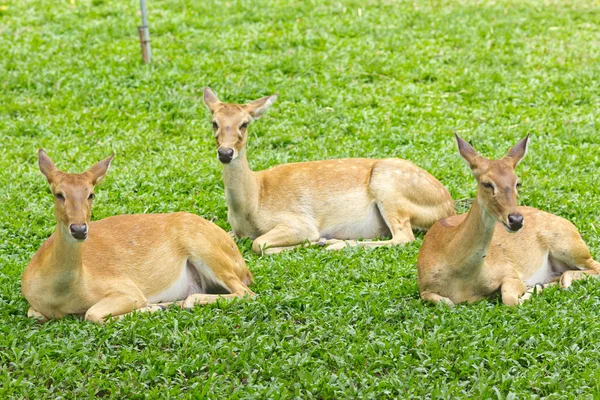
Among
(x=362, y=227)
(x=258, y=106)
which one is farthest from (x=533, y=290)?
(x=258, y=106)

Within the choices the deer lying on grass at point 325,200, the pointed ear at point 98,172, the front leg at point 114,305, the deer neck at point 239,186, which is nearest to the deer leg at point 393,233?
the deer lying on grass at point 325,200

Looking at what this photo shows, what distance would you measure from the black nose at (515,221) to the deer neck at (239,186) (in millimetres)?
Result: 3483

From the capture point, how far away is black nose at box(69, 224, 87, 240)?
21.3 feet

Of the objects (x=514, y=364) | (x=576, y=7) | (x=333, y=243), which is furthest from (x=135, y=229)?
(x=576, y=7)

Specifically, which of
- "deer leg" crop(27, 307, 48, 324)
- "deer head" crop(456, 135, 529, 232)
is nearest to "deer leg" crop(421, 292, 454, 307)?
"deer head" crop(456, 135, 529, 232)

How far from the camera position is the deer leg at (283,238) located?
30.6 feet

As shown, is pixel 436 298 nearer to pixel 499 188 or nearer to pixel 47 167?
pixel 499 188

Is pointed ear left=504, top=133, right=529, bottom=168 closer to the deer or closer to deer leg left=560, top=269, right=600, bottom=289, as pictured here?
deer leg left=560, top=269, right=600, bottom=289

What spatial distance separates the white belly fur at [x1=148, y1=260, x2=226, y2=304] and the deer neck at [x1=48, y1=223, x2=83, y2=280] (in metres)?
0.84

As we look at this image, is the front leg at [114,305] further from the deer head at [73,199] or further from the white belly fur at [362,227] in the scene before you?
the white belly fur at [362,227]

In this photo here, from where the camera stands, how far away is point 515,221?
21.7 feet

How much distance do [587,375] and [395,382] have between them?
1247 millimetres

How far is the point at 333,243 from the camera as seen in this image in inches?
376

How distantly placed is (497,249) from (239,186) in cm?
288
